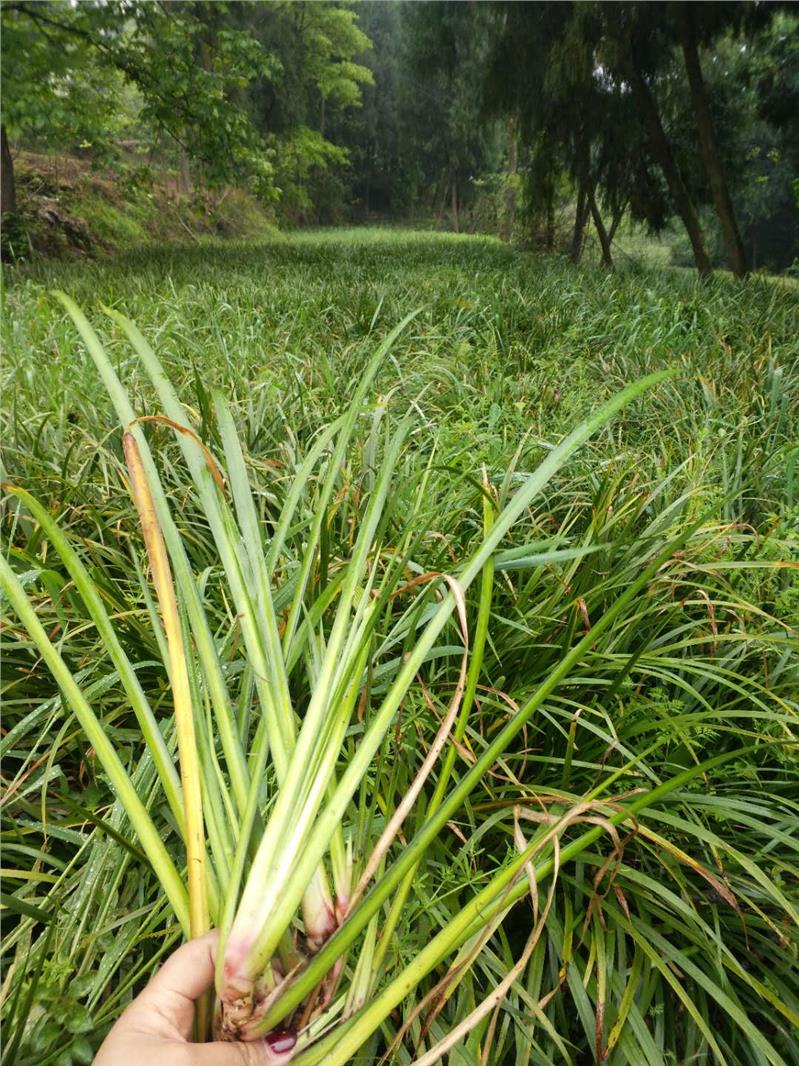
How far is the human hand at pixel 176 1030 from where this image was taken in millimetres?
442

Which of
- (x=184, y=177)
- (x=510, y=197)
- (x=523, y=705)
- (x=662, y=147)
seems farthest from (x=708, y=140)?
(x=510, y=197)

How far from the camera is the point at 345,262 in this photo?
6586mm

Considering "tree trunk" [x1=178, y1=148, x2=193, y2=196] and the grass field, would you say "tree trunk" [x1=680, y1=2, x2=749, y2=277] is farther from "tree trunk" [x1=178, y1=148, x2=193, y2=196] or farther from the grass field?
"tree trunk" [x1=178, y1=148, x2=193, y2=196]

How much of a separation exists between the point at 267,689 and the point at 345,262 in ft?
22.0

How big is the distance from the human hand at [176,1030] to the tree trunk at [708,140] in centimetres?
844

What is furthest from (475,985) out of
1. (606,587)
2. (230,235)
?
(230,235)

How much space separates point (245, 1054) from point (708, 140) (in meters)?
8.77

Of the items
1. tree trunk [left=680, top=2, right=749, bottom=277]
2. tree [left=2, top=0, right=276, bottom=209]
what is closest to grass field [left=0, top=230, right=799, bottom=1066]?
tree [left=2, top=0, right=276, bottom=209]

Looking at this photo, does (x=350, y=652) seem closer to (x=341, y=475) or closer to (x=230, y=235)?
(x=341, y=475)

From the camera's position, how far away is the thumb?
451 mm

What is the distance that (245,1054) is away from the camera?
48cm

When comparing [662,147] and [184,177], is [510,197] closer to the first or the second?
[184,177]

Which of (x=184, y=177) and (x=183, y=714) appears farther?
(x=184, y=177)

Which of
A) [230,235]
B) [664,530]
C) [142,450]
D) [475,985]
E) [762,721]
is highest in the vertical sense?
[230,235]
